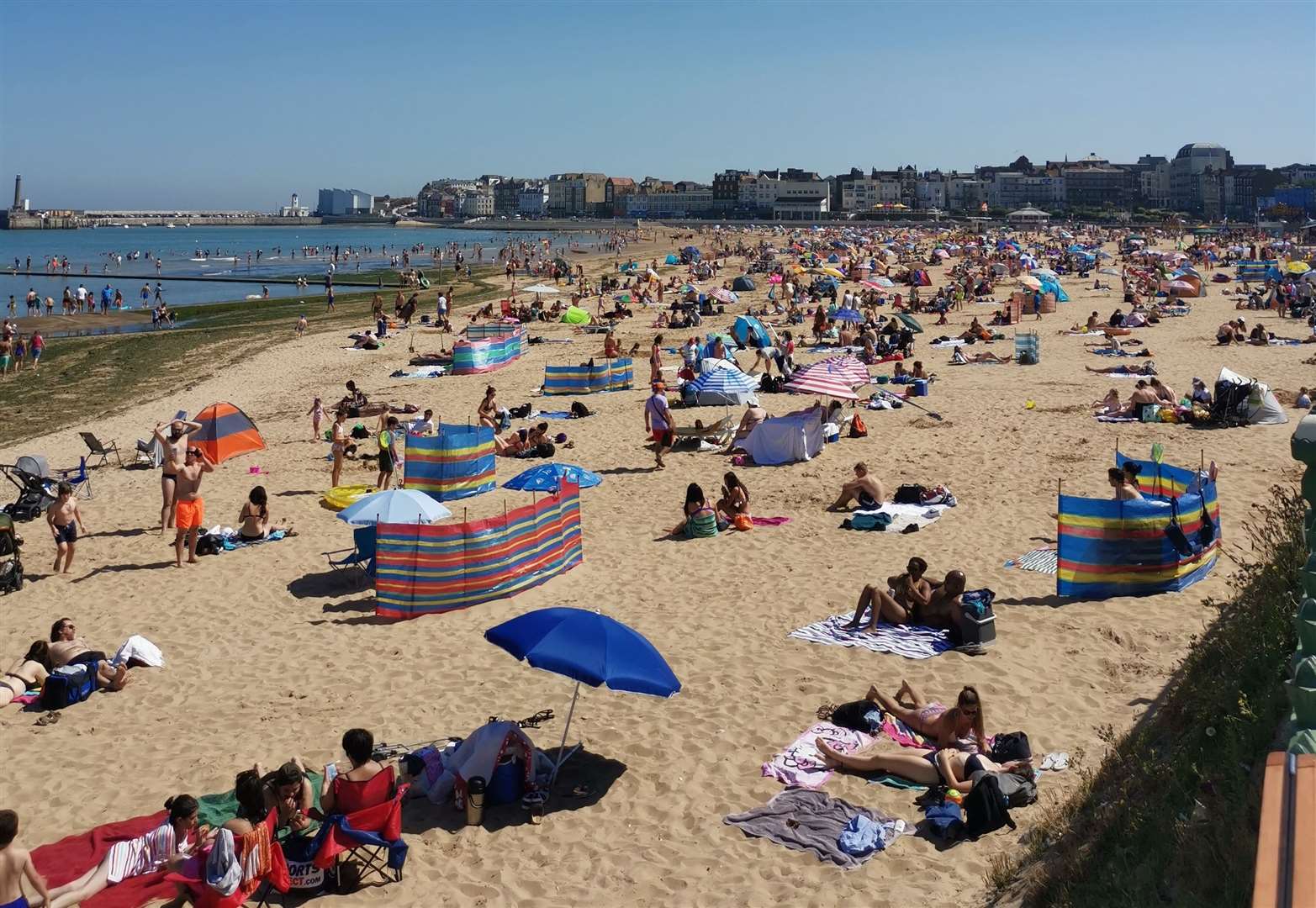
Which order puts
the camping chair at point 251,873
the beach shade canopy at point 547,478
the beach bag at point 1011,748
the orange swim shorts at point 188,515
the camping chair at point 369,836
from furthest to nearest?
the beach shade canopy at point 547,478 < the orange swim shorts at point 188,515 < the beach bag at point 1011,748 < the camping chair at point 369,836 < the camping chair at point 251,873

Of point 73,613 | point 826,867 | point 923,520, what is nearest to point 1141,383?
point 923,520

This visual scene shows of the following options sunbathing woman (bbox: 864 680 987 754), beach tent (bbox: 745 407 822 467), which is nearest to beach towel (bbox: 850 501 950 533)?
beach tent (bbox: 745 407 822 467)

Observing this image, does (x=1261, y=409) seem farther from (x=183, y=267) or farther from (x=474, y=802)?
(x=183, y=267)

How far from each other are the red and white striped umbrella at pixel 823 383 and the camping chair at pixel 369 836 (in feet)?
30.7

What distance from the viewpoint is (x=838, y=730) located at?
7.15 m

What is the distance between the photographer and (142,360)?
93.1ft

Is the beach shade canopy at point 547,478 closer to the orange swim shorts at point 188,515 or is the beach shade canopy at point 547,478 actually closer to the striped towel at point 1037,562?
the orange swim shorts at point 188,515

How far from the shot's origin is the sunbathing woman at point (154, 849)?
5730 mm

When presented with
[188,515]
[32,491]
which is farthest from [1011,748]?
[32,491]

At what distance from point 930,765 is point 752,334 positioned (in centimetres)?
1653

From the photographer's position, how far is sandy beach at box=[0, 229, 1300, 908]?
6.05 m

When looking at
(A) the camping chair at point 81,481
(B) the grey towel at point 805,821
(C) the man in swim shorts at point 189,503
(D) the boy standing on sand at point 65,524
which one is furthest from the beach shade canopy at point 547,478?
(B) the grey towel at point 805,821

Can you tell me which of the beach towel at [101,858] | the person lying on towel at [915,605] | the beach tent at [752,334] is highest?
the beach tent at [752,334]

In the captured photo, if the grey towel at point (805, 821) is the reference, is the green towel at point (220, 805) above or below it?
below
